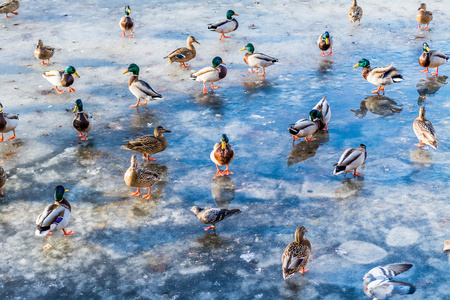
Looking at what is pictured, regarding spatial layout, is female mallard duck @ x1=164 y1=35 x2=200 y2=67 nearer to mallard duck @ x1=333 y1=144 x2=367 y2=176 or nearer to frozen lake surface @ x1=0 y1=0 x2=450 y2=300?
frozen lake surface @ x1=0 y1=0 x2=450 y2=300

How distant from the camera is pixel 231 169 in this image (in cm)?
891

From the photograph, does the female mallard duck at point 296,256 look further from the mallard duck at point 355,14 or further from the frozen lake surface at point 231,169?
the mallard duck at point 355,14

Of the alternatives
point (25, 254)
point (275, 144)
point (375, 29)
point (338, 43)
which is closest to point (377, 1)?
point (375, 29)

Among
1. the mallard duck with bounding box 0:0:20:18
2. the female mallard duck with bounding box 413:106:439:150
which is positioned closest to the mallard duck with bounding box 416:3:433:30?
the female mallard duck with bounding box 413:106:439:150

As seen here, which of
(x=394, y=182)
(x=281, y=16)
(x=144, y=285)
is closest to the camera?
(x=144, y=285)

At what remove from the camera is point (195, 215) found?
774 cm

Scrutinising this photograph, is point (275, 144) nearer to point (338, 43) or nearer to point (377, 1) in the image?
point (338, 43)

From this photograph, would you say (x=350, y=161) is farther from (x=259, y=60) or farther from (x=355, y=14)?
(x=355, y=14)

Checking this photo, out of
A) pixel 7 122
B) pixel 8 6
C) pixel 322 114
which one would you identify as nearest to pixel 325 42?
pixel 322 114

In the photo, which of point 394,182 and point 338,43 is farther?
point 338,43

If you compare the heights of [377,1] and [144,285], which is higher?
[377,1]

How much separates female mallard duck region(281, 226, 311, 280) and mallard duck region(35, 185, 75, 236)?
3156mm

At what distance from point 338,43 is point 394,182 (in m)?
6.87

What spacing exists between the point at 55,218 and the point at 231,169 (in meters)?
3.11
